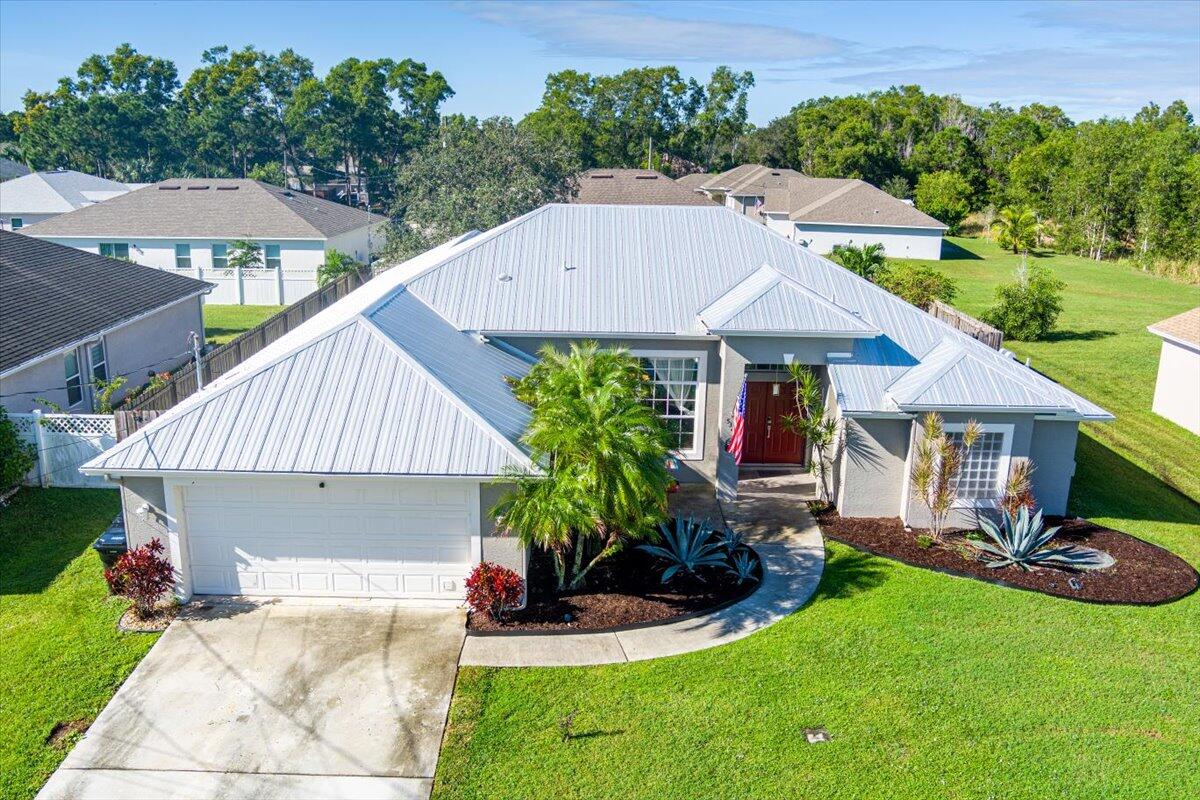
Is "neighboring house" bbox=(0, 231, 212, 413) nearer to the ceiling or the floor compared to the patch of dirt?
nearer to the ceiling

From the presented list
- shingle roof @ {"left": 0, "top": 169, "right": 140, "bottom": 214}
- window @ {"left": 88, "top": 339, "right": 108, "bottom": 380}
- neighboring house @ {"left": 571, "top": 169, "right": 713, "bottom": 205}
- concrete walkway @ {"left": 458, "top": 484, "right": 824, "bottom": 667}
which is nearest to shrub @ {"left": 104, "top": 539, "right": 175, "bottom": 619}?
concrete walkway @ {"left": 458, "top": 484, "right": 824, "bottom": 667}

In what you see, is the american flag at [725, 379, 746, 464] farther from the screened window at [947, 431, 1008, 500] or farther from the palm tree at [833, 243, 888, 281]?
the palm tree at [833, 243, 888, 281]

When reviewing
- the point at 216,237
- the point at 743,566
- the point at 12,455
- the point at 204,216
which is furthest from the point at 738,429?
the point at 204,216

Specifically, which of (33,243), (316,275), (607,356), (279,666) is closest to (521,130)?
(316,275)

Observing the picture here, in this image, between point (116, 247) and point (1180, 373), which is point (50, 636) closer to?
point (1180, 373)

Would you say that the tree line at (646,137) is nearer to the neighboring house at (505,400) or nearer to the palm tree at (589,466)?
the neighboring house at (505,400)

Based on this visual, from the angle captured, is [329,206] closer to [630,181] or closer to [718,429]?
[630,181]

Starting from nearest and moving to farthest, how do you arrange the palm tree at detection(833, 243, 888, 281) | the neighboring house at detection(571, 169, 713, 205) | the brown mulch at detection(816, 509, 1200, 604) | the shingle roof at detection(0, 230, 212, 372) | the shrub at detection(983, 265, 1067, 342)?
the brown mulch at detection(816, 509, 1200, 604) < the shingle roof at detection(0, 230, 212, 372) < the palm tree at detection(833, 243, 888, 281) < the shrub at detection(983, 265, 1067, 342) < the neighboring house at detection(571, 169, 713, 205)
